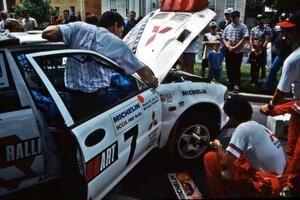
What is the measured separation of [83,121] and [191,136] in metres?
1.65

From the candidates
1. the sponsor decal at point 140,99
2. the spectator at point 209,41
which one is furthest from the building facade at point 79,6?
the sponsor decal at point 140,99

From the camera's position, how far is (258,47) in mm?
7633

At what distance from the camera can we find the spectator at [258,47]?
24.8ft

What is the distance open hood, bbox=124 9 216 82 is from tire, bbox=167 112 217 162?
0.59 meters

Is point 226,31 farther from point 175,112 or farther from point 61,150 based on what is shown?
point 61,150

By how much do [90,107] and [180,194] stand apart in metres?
1.27

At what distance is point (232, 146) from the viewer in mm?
2389

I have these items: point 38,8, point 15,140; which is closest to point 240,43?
point 15,140

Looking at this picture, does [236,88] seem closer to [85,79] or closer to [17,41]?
[85,79]

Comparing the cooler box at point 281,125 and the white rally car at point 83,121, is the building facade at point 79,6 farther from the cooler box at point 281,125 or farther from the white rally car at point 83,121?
the white rally car at point 83,121

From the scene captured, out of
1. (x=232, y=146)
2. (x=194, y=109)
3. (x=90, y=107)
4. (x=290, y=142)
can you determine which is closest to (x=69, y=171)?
(x=90, y=107)

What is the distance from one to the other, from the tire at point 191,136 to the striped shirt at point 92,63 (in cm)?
90

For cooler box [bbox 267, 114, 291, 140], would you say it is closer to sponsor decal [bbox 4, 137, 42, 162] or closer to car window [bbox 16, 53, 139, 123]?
car window [bbox 16, 53, 139, 123]

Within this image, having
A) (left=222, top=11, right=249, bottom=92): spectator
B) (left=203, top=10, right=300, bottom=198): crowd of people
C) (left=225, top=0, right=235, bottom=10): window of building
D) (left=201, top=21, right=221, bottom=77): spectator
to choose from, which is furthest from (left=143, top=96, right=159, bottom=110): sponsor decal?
(left=225, top=0, right=235, bottom=10): window of building
